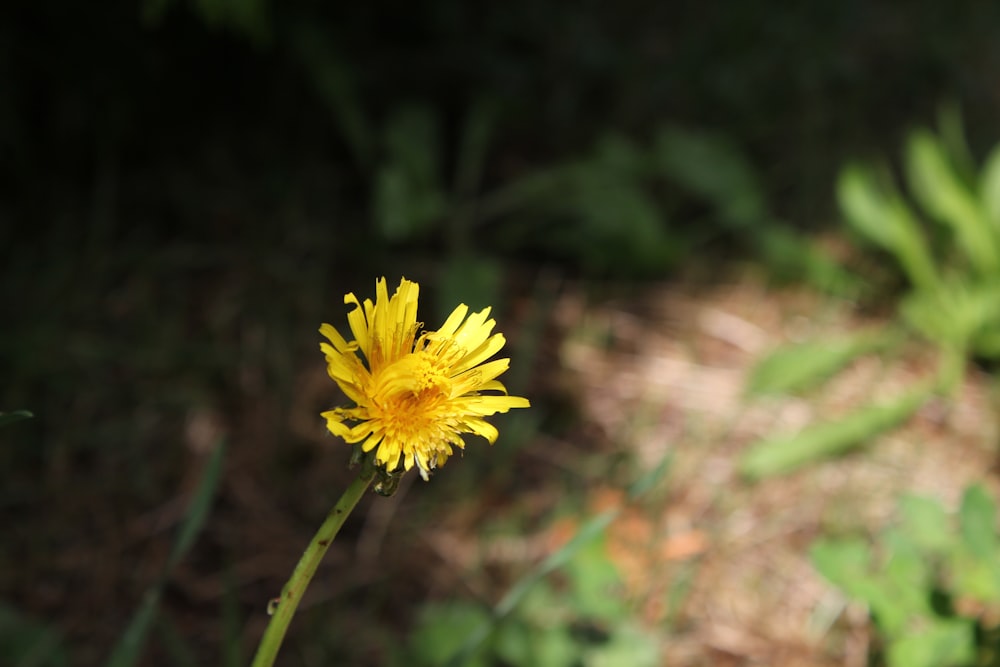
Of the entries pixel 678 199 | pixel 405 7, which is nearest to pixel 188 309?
pixel 405 7

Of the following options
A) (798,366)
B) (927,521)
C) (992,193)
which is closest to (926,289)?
(992,193)

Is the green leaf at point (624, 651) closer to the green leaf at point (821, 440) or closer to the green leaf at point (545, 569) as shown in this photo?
the green leaf at point (545, 569)

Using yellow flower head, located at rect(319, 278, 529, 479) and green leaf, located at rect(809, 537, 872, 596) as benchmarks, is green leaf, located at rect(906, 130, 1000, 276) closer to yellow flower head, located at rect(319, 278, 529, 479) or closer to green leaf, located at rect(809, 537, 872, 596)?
green leaf, located at rect(809, 537, 872, 596)

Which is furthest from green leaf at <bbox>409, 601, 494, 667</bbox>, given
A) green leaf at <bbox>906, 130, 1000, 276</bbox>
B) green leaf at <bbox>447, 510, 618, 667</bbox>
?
green leaf at <bbox>906, 130, 1000, 276</bbox>

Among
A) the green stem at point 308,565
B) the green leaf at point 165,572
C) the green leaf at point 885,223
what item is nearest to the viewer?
the green stem at point 308,565

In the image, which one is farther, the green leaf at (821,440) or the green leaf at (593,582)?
the green leaf at (821,440)

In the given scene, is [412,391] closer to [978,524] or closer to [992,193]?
[978,524]

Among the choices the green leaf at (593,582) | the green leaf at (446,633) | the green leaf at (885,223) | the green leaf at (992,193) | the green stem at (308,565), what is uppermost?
the green leaf at (992,193)

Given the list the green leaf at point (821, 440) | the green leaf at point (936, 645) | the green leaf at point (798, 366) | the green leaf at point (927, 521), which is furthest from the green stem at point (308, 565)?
the green leaf at point (798, 366)
